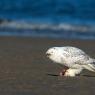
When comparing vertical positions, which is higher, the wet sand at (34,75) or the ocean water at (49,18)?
the wet sand at (34,75)

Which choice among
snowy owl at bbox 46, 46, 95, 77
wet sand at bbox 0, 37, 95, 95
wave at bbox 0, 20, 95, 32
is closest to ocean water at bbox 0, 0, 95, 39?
wave at bbox 0, 20, 95, 32

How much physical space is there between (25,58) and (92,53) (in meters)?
A: 1.63

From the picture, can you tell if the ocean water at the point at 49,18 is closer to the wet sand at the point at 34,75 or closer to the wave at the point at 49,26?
the wave at the point at 49,26

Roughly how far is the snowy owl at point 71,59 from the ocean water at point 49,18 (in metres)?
7.41

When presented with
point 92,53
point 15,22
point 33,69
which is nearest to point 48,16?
point 15,22

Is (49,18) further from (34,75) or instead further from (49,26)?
(34,75)

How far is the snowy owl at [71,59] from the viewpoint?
898cm

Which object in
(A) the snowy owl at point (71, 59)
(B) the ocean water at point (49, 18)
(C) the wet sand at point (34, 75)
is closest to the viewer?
(C) the wet sand at point (34, 75)

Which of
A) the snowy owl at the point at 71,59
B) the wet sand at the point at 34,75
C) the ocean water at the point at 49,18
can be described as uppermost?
the snowy owl at the point at 71,59

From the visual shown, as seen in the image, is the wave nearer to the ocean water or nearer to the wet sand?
the ocean water

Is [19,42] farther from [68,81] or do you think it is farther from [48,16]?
[48,16]

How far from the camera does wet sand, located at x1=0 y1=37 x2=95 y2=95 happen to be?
25.7ft

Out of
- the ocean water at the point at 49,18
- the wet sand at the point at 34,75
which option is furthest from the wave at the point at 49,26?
A: the wet sand at the point at 34,75

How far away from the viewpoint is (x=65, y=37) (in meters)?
16.5
